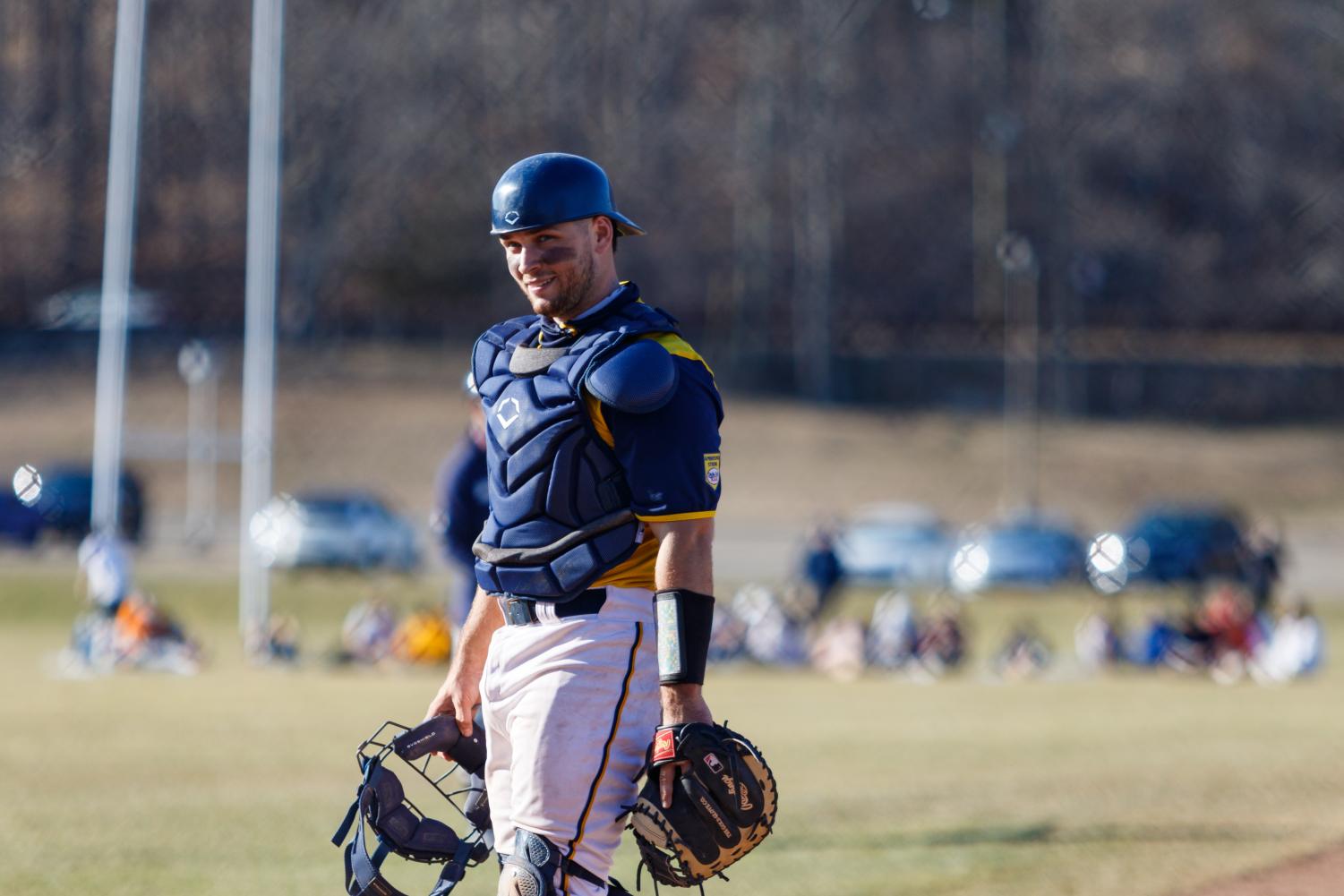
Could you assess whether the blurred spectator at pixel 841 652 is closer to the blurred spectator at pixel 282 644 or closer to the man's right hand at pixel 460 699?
the blurred spectator at pixel 282 644

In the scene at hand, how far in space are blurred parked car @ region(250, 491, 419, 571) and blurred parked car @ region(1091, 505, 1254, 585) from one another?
13405mm

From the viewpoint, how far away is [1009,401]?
183ft

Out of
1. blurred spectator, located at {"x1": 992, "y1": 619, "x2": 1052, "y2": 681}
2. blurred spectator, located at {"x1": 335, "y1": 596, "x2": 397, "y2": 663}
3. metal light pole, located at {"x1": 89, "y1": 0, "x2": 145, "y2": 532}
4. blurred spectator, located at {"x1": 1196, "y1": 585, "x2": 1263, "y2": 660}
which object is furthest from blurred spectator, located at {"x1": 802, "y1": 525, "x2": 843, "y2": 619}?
metal light pole, located at {"x1": 89, "y1": 0, "x2": 145, "y2": 532}

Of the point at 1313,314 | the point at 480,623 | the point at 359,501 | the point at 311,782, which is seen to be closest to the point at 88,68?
the point at 359,501

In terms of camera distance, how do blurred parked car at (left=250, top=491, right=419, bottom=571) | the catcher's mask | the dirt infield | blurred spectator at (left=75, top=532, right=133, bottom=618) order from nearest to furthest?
the catcher's mask < the dirt infield < blurred spectator at (left=75, top=532, right=133, bottom=618) < blurred parked car at (left=250, top=491, right=419, bottom=571)

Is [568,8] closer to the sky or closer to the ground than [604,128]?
closer to the sky

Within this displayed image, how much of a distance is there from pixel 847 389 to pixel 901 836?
4836 centimetres

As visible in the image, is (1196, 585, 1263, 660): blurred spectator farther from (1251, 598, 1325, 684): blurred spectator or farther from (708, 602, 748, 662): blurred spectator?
(708, 602, 748, 662): blurred spectator

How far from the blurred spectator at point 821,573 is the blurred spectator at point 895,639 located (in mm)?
2313

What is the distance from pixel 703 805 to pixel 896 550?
31759 mm

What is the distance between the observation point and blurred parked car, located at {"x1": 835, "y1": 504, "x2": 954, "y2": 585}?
3503 centimetres

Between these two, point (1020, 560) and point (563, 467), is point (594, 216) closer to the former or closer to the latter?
point (563, 467)

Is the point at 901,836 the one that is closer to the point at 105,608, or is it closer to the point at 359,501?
the point at 105,608

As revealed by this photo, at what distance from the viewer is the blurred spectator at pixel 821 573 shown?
25297 mm
